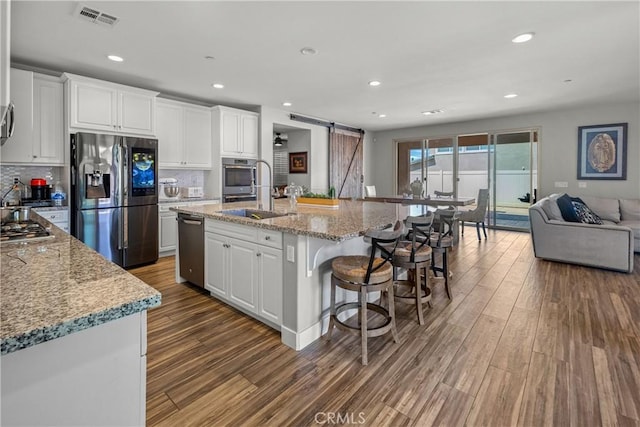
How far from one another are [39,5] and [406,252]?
11.4 ft

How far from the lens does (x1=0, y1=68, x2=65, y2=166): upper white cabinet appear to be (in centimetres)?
355

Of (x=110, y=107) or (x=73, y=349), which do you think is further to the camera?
(x=110, y=107)

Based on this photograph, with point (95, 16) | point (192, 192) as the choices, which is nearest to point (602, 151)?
point (192, 192)

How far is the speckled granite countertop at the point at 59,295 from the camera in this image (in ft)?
2.46

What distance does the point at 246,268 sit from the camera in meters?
2.71

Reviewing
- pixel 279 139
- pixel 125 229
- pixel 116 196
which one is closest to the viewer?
pixel 116 196

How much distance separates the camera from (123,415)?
3.06 feet

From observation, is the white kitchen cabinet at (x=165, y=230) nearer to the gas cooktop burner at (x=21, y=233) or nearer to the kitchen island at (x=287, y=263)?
the kitchen island at (x=287, y=263)

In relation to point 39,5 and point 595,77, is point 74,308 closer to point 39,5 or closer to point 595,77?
point 39,5

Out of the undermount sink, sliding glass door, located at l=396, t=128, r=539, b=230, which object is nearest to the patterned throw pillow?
sliding glass door, located at l=396, t=128, r=539, b=230

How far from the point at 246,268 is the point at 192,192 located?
3.09 meters

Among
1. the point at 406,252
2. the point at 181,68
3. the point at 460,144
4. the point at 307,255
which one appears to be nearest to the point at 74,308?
the point at 307,255

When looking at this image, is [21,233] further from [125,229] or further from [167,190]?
[167,190]

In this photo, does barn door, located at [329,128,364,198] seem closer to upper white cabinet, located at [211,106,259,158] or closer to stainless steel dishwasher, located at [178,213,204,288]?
upper white cabinet, located at [211,106,259,158]
